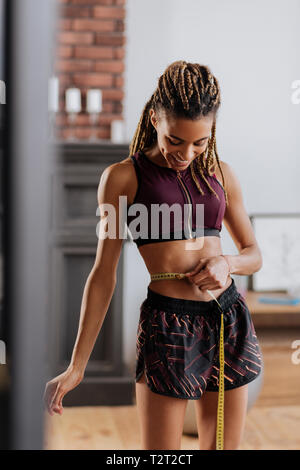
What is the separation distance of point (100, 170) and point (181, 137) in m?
0.97

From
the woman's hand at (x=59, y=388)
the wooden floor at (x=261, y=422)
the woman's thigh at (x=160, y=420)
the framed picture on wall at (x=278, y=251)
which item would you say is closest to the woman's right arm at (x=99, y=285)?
the woman's hand at (x=59, y=388)

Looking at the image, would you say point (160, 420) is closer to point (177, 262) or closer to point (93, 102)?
point (177, 262)

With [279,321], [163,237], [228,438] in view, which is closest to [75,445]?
[279,321]

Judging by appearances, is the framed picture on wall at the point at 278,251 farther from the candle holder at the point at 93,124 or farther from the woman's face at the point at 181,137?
the woman's face at the point at 181,137

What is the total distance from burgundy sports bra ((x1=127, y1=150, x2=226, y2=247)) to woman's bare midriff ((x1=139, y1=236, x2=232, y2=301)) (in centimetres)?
1

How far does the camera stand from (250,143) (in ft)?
4.01

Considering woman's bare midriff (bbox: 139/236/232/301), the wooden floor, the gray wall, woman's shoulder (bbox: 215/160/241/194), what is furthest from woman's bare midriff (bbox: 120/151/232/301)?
the wooden floor

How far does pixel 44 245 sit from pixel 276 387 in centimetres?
172

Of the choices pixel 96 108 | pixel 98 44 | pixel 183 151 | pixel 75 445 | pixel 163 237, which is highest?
pixel 98 44

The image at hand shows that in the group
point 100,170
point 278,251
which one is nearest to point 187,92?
point 100,170

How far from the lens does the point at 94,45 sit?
1163 millimetres

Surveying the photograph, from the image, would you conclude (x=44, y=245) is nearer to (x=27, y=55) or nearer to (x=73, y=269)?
(x=27, y=55)

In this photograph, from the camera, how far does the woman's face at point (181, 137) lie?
33.1 inches

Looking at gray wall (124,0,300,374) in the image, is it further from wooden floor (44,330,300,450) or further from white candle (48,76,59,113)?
white candle (48,76,59,113)
